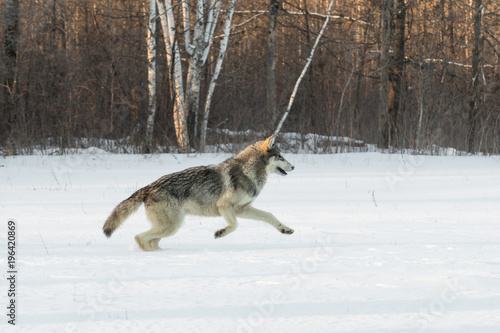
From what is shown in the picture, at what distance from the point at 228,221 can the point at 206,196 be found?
0.37 metres

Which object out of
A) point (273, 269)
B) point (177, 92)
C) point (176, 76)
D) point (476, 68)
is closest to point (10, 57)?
point (176, 76)

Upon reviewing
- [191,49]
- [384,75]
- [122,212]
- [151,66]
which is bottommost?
[384,75]

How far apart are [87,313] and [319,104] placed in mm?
21399

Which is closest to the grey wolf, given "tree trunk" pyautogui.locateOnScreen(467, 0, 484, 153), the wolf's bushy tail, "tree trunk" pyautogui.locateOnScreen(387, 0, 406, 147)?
the wolf's bushy tail

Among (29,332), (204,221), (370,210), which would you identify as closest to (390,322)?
(29,332)

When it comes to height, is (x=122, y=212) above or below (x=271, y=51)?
below

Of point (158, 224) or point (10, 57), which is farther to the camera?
point (10, 57)

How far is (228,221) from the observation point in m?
6.61

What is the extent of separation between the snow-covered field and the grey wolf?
0.83ft

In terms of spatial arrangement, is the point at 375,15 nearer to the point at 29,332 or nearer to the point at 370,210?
the point at 370,210

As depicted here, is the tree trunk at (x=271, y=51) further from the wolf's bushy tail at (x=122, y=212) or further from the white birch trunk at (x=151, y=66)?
the wolf's bushy tail at (x=122, y=212)

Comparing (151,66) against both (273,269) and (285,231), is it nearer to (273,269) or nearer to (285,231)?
(285,231)

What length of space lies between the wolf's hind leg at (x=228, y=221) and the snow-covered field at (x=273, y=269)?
0.52ft

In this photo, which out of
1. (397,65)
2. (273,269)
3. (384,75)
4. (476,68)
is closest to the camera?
(273,269)
